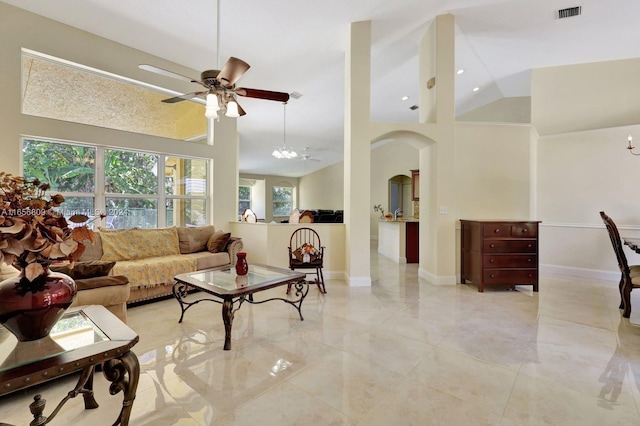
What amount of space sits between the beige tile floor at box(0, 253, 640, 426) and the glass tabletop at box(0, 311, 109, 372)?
59 cm

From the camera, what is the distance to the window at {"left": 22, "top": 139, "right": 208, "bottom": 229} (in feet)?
12.0

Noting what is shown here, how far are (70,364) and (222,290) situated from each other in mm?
1326

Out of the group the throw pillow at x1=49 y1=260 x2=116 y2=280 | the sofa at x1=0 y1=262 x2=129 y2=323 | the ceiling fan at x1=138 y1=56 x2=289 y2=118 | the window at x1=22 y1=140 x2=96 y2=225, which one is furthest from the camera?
the window at x1=22 y1=140 x2=96 y2=225

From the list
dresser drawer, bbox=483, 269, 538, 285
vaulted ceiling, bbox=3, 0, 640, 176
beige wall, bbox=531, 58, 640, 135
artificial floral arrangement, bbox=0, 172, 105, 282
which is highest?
vaulted ceiling, bbox=3, 0, 640, 176

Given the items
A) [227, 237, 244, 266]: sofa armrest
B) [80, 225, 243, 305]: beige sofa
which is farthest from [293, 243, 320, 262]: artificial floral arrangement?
[227, 237, 244, 266]: sofa armrest

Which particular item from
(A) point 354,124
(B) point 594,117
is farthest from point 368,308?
(B) point 594,117

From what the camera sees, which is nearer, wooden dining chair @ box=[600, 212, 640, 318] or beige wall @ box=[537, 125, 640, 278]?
wooden dining chair @ box=[600, 212, 640, 318]

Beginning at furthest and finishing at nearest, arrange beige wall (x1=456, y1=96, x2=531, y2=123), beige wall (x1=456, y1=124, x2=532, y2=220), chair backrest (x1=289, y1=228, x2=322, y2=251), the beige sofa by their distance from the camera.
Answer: beige wall (x1=456, y1=96, x2=531, y2=123), chair backrest (x1=289, y1=228, x2=322, y2=251), beige wall (x1=456, y1=124, x2=532, y2=220), the beige sofa

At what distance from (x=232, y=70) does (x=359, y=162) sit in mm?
2299

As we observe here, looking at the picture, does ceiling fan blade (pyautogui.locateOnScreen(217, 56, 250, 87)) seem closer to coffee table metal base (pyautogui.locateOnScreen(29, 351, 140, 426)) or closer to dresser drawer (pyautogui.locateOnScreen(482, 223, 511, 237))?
coffee table metal base (pyautogui.locateOnScreen(29, 351, 140, 426))

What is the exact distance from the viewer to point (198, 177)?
516 cm

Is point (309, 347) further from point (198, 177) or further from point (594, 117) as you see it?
point (594, 117)

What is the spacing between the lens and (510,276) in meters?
3.93

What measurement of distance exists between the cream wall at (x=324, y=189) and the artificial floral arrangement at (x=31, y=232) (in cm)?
1009
